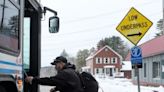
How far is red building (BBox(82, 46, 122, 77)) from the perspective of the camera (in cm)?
11619

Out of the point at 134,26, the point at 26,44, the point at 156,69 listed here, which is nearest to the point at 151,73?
the point at 156,69

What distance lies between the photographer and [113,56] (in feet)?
396

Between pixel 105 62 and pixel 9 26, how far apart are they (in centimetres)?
11267

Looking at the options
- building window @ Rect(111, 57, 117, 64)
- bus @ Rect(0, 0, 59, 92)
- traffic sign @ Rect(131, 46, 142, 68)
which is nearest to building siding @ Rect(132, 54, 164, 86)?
traffic sign @ Rect(131, 46, 142, 68)

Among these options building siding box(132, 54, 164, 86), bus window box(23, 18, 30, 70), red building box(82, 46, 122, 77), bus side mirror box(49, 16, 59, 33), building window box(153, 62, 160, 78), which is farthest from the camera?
red building box(82, 46, 122, 77)

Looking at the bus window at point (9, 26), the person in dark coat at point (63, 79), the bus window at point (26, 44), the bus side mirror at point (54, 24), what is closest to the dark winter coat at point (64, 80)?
the person in dark coat at point (63, 79)

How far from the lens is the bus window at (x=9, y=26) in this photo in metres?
5.50

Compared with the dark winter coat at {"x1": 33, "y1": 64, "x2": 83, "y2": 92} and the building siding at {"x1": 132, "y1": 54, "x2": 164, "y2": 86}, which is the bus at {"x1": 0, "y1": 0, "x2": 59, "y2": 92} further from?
the building siding at {"x1": 132, "y1": 54, "x2": 164, "y2": 86}

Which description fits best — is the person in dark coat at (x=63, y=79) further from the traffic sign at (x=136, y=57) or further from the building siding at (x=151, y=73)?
the building siding at (x=151, y=73)

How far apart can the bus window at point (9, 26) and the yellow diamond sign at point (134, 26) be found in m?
8.12

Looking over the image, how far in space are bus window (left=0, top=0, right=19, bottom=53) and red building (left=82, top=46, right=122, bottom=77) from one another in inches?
4296

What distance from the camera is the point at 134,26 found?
14.0 m

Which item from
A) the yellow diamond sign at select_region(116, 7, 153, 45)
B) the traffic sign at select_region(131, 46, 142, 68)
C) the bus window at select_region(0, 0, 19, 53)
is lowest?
the traffic sign at select_region(131, 46, 142, 68)

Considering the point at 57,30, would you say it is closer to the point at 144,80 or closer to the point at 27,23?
the point at 27,23
